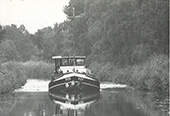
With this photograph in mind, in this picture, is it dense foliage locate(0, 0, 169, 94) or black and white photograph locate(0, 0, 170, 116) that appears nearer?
black and white photograph locate(0, 0, 170, 116)

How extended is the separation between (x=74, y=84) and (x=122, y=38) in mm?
22705

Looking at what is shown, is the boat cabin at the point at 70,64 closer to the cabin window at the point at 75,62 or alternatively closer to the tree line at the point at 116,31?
the cabin window at the point at 75,62

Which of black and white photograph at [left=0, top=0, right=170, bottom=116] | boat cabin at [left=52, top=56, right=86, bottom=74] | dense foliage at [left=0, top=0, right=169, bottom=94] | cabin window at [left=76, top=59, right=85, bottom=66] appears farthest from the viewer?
dense foliage at [left=0, top=0, right=169, bottom=94]

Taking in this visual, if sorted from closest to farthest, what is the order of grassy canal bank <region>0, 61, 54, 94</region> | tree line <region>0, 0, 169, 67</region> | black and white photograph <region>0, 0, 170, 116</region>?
1. black and white photograph <region>0, 0, 170, 116</region>
2. grassy canal bank <region>0, 61, 54, 94</region>
3. tree line <region>0, 0, 169, 67</region>

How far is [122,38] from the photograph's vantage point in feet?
182

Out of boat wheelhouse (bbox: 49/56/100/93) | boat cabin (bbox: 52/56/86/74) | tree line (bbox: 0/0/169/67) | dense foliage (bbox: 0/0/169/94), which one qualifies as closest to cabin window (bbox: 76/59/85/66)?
boat cabin (bbox: 52/56/86/74)

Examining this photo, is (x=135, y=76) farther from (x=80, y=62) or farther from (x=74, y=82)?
(x=74, y=82)

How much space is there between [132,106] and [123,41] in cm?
3195

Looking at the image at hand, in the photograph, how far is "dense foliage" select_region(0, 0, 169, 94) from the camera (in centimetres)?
4025

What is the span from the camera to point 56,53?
91812 millimetres

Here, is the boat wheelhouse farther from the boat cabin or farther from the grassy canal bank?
the grassy canal bank

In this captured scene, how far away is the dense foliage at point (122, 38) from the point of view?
1585 inches

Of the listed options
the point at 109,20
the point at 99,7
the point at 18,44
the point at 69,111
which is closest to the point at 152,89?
the point at 69,111

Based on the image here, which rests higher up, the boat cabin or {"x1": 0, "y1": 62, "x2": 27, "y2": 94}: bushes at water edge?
the boat cabin
